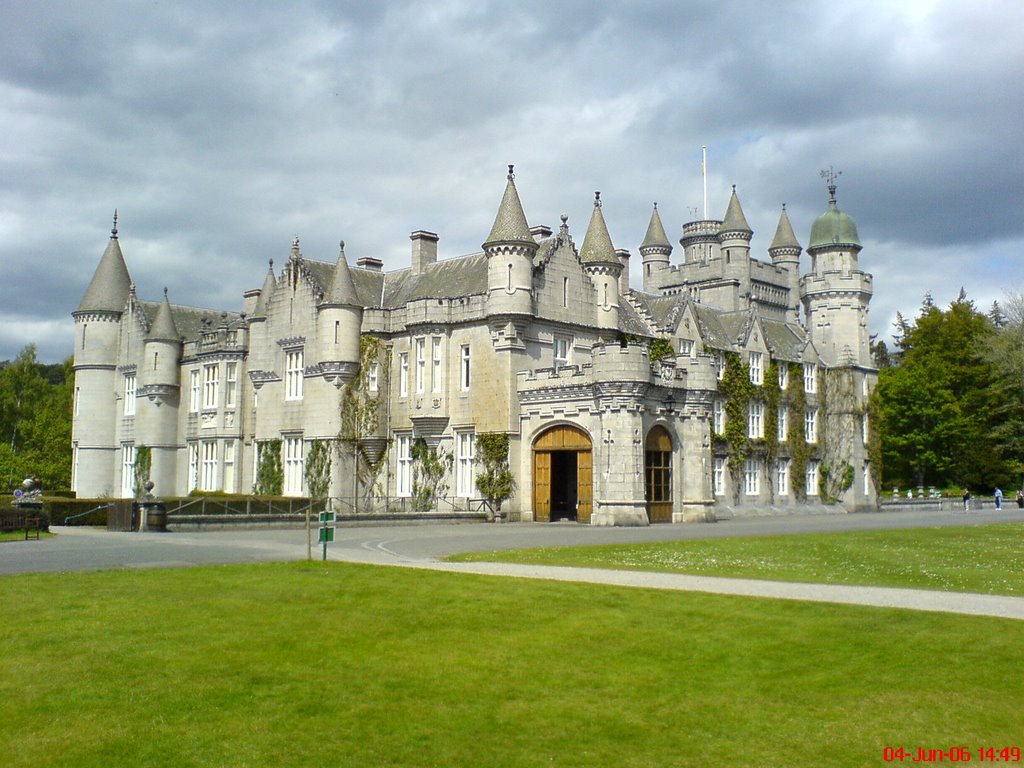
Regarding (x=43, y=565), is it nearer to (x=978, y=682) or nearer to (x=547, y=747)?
(x=547, y=747)

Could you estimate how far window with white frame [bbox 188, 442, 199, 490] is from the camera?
51.5 meters

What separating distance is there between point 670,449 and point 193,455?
26.3 m

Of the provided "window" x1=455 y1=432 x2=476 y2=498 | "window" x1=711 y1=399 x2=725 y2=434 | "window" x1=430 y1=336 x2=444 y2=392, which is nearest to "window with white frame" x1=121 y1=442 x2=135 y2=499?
"window" x1=430 y1=336 x2=444 y2=392

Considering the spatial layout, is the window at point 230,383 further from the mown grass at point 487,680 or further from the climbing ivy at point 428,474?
the mown grass at point 487,680

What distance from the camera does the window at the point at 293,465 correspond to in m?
44.8

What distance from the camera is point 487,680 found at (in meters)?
9.38

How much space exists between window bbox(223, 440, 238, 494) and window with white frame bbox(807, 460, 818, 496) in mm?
30082

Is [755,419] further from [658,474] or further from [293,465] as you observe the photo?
[293,465]

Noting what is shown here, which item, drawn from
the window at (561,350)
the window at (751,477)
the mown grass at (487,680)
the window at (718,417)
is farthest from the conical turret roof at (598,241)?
the mown grass at (487,680)

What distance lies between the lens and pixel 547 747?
298 inches

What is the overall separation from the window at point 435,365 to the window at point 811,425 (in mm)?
22638

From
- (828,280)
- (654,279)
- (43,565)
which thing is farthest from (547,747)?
(654,279)

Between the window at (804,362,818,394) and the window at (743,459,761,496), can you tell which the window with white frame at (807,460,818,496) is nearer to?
the window at (804,362,818,394)

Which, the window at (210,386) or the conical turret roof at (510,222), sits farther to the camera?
the window at (210,386)
